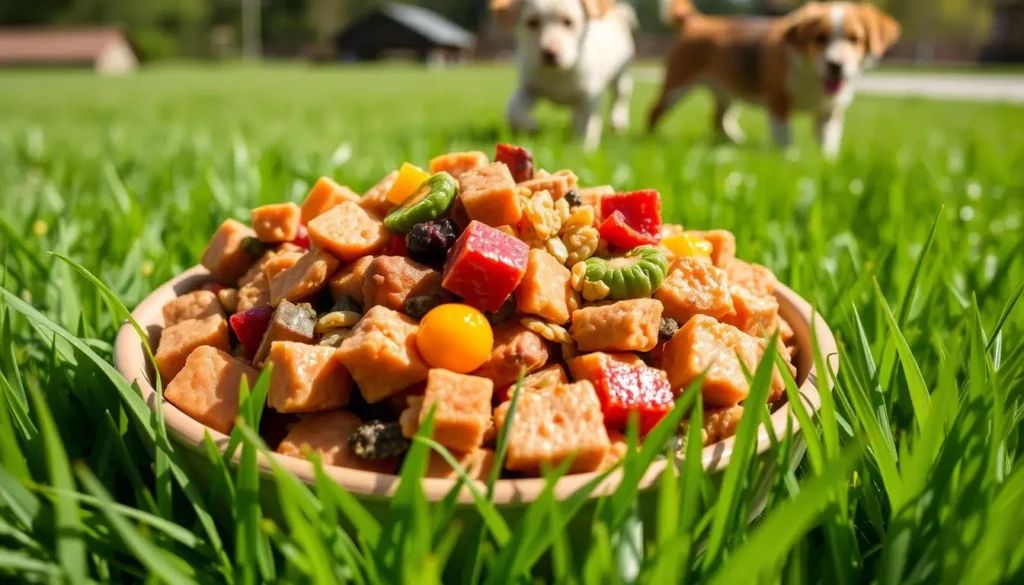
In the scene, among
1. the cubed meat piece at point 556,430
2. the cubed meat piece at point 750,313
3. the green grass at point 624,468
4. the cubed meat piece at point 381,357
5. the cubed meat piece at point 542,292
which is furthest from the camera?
the cubed meat piece at point 750,313

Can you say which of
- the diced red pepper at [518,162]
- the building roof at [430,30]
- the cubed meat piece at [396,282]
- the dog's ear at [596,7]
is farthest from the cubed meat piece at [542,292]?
the building roof at [430,30]

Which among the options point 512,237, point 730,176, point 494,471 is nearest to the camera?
point 494,471

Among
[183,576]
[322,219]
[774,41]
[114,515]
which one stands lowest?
[183,576]

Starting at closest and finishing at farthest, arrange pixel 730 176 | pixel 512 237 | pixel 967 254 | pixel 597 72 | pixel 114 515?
pixel 114 515, pixel 512 237, pixel 967 254, pixel 730 176, pixel 597 72

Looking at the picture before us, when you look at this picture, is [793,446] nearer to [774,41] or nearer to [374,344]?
[374,344]

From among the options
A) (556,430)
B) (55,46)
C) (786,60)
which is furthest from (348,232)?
(55,46)

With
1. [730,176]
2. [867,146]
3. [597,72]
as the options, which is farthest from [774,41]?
[730,176]

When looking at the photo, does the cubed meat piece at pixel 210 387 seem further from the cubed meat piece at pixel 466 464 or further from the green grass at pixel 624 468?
the cubed meat piece at pixel 466 464

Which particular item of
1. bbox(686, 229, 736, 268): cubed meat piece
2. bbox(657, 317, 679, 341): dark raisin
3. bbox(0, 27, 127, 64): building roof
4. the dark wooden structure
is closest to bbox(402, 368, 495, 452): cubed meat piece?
bbox(657, 317, 679, 341): dark raisin
